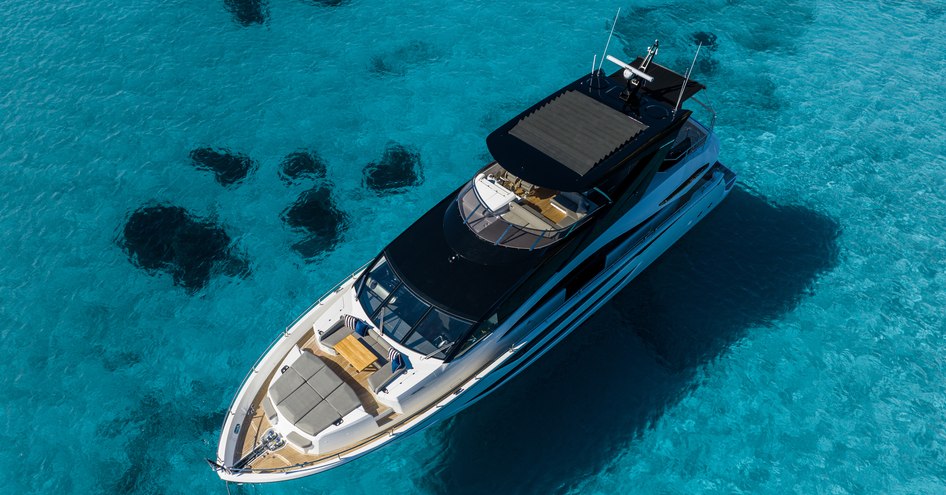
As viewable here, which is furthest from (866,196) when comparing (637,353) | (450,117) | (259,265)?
(259,265)

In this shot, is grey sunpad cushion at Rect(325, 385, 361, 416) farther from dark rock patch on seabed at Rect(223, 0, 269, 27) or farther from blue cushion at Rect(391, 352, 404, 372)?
dark rock patch on seabed at Rect(223, 0, 269, 27)

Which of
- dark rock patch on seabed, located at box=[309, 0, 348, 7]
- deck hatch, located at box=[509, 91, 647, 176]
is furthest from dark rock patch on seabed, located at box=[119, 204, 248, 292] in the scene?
dark rock patch on seabed, located at box=[309, 0, 348, 7]

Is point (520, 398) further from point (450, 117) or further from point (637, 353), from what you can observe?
point (450, 117)

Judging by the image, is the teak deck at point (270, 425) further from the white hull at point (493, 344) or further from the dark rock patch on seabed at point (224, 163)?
the dark rock patch on seabed at point (224, 163)

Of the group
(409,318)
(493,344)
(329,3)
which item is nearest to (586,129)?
(493,344)

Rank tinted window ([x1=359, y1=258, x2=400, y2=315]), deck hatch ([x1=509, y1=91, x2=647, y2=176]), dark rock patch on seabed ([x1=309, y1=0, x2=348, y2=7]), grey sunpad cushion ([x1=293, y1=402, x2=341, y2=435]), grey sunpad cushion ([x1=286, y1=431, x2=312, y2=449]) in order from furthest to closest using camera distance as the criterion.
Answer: dark rock patch on seabed ([x1=309, y1=0, x2=348, y2=7])
deck hatch ([x1=509, y1=91, x2=647, y2=176])
tinted window ([x1=359, y1=258, x2=400, y2=315])
grey sunpad cushion ([x1=286, y1=431, x2=312, y2=449])
grey sunpad cushion ([x1=293, y1=402, x2=341, y2=435])

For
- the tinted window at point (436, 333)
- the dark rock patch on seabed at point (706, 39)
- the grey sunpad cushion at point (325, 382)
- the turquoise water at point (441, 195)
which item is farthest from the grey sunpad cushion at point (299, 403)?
the dark rock patch on seabed at point (706, 39)

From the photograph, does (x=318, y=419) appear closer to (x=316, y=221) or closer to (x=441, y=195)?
(x=316, y=221)
